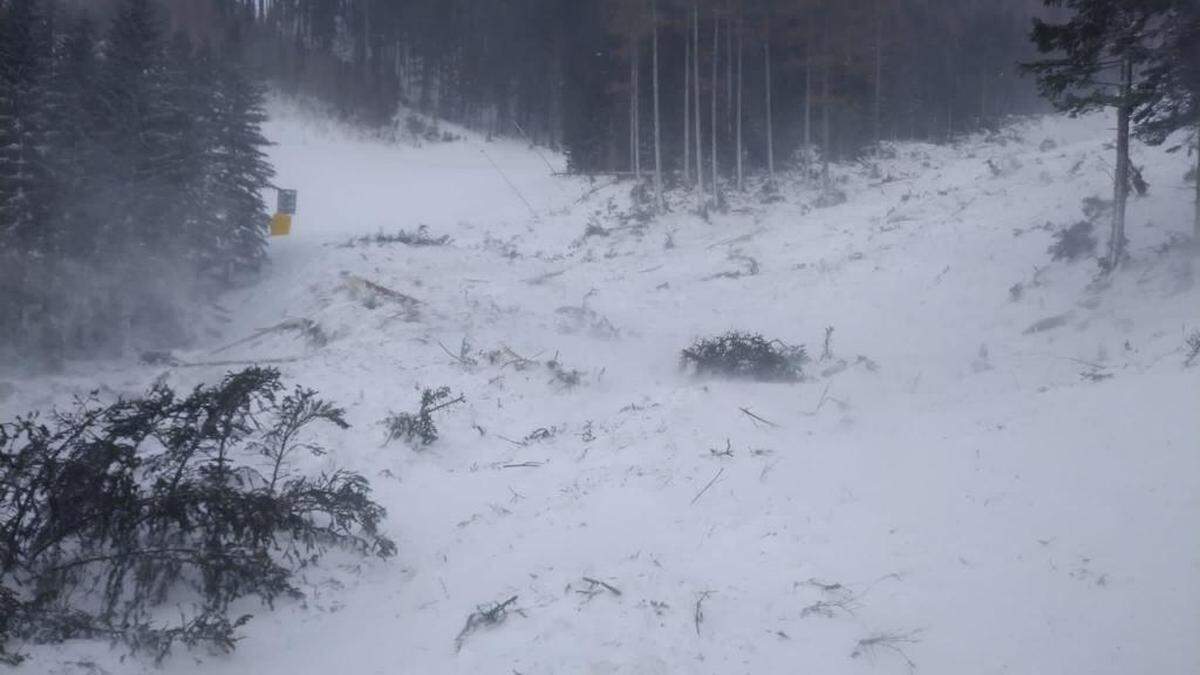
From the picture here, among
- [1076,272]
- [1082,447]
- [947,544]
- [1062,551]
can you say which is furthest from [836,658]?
[1076,272]

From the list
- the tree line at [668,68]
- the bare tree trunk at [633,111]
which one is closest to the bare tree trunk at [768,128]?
the tree line at [668,68]

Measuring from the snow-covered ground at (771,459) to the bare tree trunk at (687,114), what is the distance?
1153 centimetres

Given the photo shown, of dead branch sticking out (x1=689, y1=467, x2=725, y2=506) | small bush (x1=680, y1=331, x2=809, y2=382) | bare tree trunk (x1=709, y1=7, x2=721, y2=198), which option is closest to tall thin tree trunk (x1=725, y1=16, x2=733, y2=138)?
bare tree trunk (x1=709, y1=7, x2=721, y2=198)

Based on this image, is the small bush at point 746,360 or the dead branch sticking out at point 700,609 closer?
the dead branch sticking out at point 700,609

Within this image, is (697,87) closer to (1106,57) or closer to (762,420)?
(1106,57)

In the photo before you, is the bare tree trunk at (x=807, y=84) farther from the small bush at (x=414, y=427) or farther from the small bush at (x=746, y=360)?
the small bush at (x=414, y=427)

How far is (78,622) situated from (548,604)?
375cm

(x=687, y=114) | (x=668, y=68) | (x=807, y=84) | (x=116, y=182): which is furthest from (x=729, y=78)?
(x=116, y=182)

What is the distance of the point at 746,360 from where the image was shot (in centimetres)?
1341

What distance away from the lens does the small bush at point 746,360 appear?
13.2 m

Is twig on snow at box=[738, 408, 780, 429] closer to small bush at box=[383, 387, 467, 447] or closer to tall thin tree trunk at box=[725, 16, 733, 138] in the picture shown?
small bush at box=[383, 387, 467, 447]

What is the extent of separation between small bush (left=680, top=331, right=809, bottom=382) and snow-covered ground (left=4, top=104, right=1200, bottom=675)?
46 centimetres

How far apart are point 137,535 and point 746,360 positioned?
954 cm

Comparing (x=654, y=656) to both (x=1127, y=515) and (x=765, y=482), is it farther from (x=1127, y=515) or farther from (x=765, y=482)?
(x=1127, y=515)
